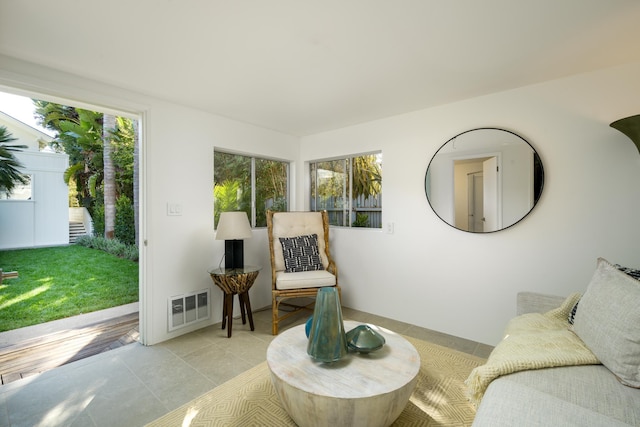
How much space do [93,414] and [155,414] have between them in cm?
37

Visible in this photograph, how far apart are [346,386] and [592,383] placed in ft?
3.22

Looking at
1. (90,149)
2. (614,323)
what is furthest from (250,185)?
(90,149)

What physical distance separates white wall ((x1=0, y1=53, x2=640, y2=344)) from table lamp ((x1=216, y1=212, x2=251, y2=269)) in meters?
0.28

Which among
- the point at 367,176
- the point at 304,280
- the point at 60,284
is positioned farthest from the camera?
the point at 60,284

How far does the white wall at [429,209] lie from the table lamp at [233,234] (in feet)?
0.93

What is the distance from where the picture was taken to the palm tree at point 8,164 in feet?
Answer: 15.2

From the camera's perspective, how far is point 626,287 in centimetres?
125

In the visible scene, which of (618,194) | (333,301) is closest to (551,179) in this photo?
(618,194)

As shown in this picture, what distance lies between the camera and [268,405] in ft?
5.46

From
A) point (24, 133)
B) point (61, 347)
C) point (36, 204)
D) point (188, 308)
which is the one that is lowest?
point (61, 347)

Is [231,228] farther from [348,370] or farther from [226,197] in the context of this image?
[348,370]

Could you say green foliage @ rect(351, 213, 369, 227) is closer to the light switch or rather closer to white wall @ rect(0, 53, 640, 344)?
white wall @ rect(0, 53, 640, 344)

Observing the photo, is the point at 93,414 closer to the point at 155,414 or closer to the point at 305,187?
the point at 155,414

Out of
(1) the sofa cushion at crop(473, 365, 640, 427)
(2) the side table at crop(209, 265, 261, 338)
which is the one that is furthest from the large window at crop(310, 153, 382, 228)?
(1) the sofa cushion at crop(473, 365, 640, 427)
